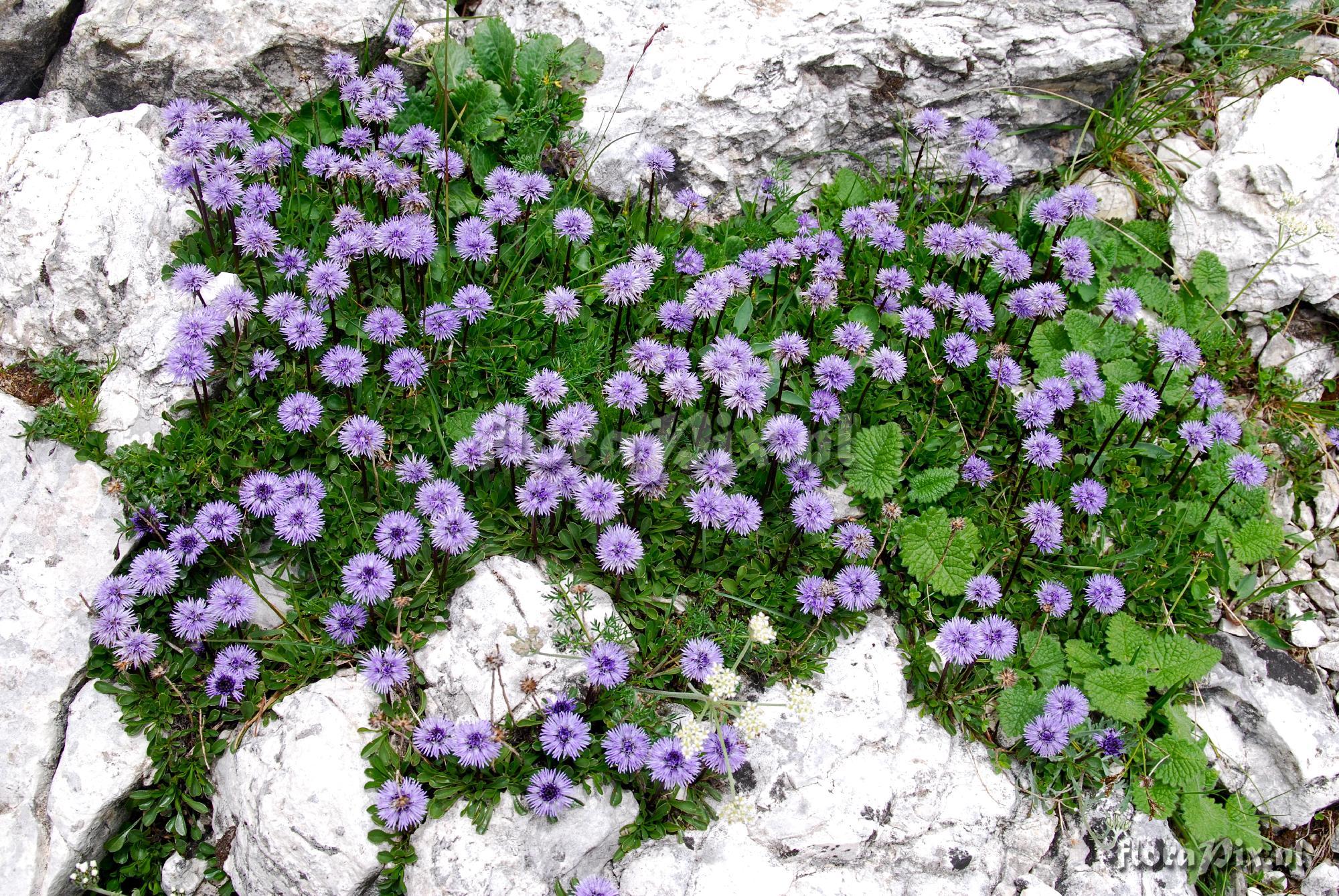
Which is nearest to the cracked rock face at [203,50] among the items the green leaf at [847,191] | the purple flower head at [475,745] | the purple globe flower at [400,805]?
the green leaf at [847,191]

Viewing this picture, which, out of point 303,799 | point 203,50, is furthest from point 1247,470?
point 203,50

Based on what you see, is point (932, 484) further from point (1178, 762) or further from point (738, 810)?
point (738, 810)

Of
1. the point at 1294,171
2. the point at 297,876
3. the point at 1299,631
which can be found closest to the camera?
the point at 297,876

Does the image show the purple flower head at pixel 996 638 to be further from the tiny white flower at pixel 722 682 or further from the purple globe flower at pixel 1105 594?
the tiny white flower at pixel 722 682

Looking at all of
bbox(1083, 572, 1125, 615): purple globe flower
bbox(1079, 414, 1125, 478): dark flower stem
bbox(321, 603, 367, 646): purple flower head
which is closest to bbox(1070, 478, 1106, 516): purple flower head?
bbox(1079, 414, 1125, 478): dark flower stem

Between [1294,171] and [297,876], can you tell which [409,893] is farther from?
[1294,171]

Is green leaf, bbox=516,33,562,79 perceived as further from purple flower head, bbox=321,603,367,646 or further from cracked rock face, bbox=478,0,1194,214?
purple flower head, bbox=321,603,367,646

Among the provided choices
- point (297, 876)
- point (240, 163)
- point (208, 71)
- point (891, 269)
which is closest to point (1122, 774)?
point (891, 269)
